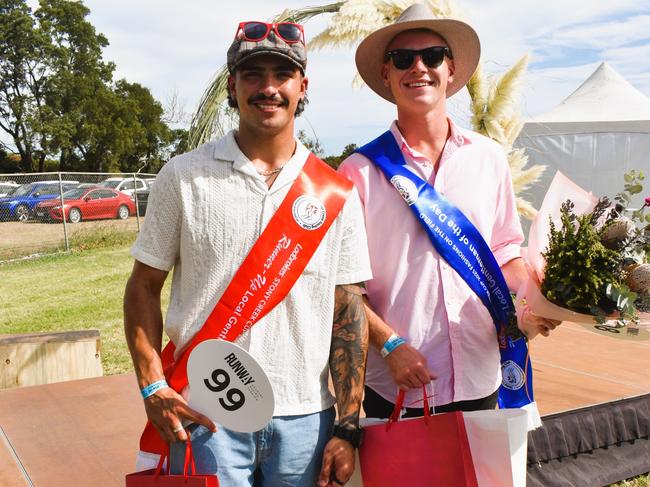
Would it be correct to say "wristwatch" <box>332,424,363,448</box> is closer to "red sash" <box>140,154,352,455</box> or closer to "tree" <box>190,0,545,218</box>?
"red sash" <box>140,154,352,455</box>

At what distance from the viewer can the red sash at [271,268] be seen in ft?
5.45

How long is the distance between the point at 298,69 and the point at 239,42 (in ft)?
0.55

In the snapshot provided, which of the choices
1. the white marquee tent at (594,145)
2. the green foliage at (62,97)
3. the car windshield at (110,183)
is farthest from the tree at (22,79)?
the white marquee tent at (594,145)

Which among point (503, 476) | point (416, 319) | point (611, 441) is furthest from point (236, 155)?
point (611, 441)

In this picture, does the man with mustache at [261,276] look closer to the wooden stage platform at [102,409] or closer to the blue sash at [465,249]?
the blue sash at [465,249]

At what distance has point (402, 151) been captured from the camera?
2.15 meters

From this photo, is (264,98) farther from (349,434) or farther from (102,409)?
(102,409)

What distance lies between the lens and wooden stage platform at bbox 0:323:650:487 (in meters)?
3.17

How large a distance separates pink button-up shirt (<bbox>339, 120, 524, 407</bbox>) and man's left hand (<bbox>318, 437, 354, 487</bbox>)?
13.3 inches

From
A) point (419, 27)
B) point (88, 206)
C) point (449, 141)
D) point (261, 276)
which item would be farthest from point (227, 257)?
point (88, 206)

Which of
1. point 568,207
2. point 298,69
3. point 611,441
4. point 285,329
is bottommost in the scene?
point 611,441

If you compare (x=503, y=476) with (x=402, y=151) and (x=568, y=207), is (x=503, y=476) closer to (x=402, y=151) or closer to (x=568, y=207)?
(x=568, y=207)

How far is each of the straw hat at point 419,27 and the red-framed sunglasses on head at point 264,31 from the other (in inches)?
19.5

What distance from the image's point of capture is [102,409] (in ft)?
12.9
